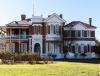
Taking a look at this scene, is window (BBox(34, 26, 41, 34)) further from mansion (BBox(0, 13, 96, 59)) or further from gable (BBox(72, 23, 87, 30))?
gable (BBox(72, 23, 87, 30))

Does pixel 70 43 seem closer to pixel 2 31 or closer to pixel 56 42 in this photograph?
pixel 56 42

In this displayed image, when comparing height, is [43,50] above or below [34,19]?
below

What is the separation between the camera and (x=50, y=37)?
80.8 metres

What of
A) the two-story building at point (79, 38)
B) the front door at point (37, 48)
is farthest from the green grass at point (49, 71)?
the front door at point (37, 48)

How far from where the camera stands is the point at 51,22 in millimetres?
81438

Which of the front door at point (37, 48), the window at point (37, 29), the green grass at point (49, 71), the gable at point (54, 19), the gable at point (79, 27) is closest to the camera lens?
the green grass at point (49, 71)

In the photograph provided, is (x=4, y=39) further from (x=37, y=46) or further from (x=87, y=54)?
(x=87, y=54)

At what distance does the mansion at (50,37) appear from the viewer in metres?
81.1

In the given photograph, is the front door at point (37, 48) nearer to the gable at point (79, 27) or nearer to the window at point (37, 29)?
the window at point (37, 29)

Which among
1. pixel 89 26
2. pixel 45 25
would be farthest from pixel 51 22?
pixel 89 26

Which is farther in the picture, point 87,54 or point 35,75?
point 87,54

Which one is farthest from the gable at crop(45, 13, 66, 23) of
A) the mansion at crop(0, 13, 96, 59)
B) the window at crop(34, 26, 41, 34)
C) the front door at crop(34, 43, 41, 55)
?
the front door at crop(34, 43, 41, 55)

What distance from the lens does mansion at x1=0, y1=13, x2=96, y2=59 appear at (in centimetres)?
8106

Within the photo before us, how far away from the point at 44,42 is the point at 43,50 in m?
1.63
